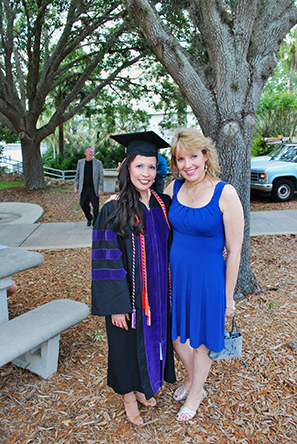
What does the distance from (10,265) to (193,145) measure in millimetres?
1794

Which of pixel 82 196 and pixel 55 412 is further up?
pixel 82 196

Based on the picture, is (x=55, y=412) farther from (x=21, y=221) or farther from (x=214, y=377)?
(x=21, y=221)

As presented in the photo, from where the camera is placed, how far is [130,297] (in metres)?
2.14

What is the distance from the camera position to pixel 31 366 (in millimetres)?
2875

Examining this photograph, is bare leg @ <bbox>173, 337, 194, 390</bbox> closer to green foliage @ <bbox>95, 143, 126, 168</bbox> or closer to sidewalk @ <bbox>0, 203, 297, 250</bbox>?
sidewalk @ <bbox>0, 203, 297, 250</bbox>

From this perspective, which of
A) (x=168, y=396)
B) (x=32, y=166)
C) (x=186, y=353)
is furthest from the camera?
(x=32, y=166)

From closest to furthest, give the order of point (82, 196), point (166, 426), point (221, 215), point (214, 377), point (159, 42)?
point (221, 215) < point (166, 426) < point (214, 377) < point (159, 42) < point (82, 196)

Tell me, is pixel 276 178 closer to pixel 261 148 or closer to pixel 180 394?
pixel 261 148

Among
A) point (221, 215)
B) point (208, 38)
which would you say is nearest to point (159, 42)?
point (208, 38)

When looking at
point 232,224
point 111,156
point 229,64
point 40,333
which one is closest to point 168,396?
point 40,333

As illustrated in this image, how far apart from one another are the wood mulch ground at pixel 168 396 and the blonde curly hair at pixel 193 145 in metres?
1.68

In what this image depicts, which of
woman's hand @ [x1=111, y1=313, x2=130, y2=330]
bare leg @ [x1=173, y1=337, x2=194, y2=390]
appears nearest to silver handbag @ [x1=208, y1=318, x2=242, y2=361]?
bare leg @ [x1=173, y1=337, x2=194, y2=390]

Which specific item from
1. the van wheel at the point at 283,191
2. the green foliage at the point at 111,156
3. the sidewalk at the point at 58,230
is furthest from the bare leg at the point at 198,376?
the green foliage at the point at 111,156

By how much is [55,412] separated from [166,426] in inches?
31.6
